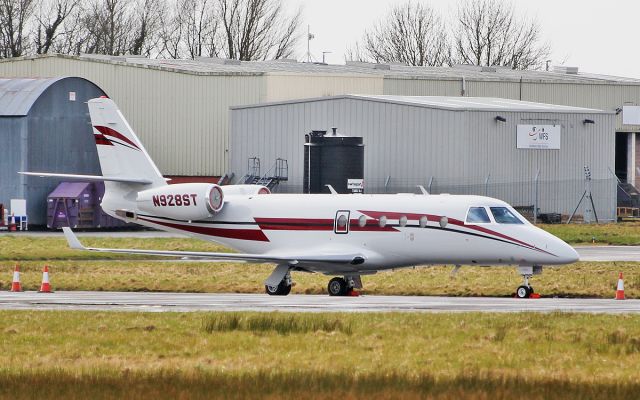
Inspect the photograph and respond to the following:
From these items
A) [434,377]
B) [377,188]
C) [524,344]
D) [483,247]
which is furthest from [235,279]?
[377,188]

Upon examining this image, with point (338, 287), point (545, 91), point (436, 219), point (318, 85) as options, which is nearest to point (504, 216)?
point (436, 219)

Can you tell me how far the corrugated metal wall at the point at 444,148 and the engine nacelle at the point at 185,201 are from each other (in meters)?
27.6

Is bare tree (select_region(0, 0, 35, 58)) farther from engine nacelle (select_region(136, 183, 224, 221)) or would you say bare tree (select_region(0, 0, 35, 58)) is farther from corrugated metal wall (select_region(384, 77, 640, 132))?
engine nacelle (select_region(136, 183, 224, 221))

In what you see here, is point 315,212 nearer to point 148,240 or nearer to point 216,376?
point 216,376

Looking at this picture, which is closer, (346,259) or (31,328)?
(31,328)

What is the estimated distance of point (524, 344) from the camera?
22500 mm

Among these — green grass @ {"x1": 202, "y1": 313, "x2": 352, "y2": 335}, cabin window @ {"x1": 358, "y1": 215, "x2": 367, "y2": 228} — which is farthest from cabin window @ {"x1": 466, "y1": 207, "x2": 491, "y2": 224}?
green grass @ {"x1": 202, "y1": 313, "x2": 352, "y2": 335}

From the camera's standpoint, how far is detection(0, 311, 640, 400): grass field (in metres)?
18.1

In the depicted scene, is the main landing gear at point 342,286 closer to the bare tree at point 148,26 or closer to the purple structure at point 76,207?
the purple structure at point 76,207

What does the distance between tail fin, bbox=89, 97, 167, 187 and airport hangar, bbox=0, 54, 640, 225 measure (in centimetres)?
3101

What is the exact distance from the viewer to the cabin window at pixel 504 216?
3328 centimetres

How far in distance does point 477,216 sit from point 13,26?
8164cm

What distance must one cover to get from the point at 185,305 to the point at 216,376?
1124cm

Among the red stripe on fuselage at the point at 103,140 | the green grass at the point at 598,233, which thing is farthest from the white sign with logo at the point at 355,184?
the red stripe on fuselage at the point at 103,140
